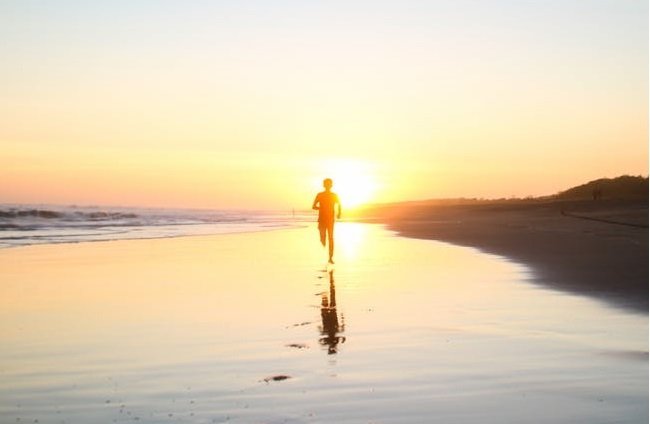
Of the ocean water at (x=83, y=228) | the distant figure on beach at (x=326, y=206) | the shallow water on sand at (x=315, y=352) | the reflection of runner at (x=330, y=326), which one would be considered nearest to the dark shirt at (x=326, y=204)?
the distant figure on beach at (x=326, y=206)

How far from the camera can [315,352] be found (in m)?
7.32

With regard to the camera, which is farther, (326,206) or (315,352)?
(326,206)

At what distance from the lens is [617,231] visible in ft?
87.8

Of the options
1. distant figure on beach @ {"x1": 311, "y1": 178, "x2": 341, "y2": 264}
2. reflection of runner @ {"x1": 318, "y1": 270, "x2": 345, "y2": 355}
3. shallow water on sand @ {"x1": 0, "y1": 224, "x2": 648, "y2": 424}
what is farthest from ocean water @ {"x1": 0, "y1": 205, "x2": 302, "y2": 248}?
reflection of runner @ {"x1": 318, "y1": 270, "x2": 345, "y2": 355}

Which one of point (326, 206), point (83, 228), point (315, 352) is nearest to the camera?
point (315, 352)

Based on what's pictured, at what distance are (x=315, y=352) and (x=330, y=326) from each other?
1657mm

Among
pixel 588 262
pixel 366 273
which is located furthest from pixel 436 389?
pixel 588 262

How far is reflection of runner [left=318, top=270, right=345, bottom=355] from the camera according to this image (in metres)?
7.79

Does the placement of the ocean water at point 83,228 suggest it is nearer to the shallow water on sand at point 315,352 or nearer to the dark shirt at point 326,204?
the dark shirt at point 326,204

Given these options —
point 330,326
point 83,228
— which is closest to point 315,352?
point 330,326

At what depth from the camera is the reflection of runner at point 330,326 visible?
7.79m

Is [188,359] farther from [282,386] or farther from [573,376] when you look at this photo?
[573,376]

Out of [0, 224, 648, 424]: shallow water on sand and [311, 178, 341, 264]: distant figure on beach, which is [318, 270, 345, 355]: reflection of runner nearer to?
[0, 224, 648, 424]: shallow water on sand

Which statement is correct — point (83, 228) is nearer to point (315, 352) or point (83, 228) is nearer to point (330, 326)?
point (330, 326)
